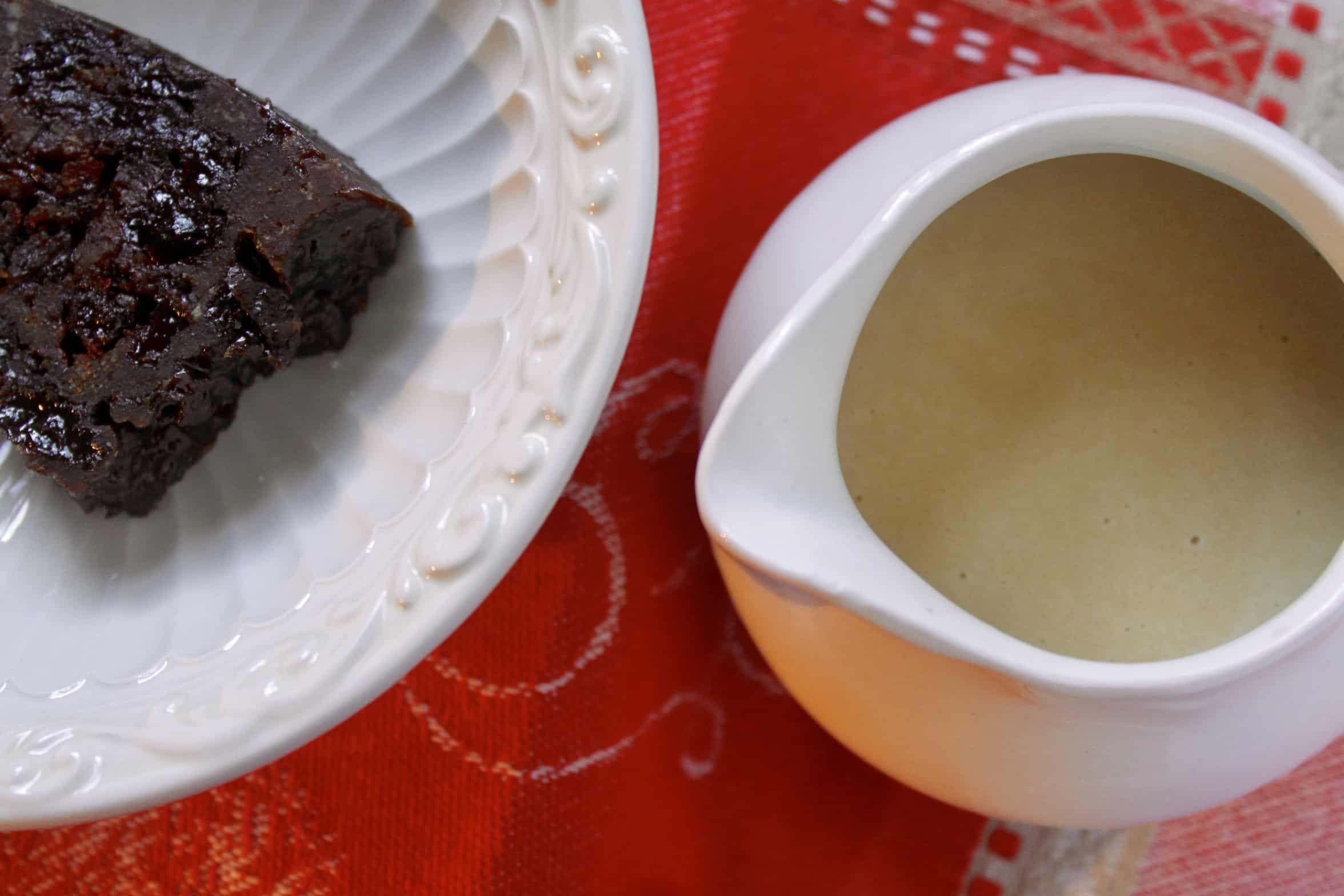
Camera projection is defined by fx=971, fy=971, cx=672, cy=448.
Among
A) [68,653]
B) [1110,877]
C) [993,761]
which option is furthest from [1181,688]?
[68,653]

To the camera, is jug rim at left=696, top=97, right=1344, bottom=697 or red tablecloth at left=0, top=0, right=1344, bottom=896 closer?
jug rim at left=696, top=97, right=1344, bottom=697

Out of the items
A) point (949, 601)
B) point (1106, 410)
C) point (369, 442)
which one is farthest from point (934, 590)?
point (369, 442)

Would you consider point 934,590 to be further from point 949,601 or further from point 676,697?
point 676,697

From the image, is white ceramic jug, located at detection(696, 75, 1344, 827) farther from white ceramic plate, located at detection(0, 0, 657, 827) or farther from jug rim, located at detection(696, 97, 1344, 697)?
white ceramic plate, located at detection(0, 0, 657, 827)

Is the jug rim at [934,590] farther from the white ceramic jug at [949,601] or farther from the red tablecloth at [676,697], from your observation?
the red tablecloth at [676,697]

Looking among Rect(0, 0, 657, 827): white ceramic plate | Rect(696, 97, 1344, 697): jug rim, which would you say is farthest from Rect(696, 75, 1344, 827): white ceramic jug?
Rect(0, 0, 657, 827): white ceramic plate

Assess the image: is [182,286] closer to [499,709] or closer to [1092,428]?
[499,709]
